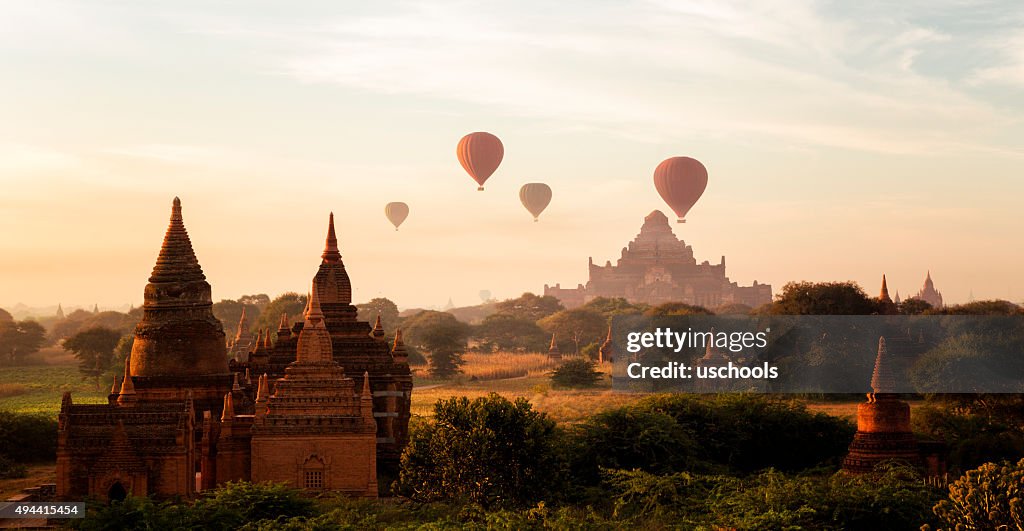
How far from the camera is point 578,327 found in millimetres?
117875

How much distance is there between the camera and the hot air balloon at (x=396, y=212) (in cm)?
11881

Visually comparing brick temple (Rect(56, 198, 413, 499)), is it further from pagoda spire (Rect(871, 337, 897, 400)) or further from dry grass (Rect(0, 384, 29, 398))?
dry grass (Rect(0, 384, 29, 398))

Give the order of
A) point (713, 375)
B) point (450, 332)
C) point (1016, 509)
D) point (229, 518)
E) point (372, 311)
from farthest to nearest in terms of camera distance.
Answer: point (372, 311)
point (450, 332)
point (713, 375)
point (229, 518)
point (1016, 509)

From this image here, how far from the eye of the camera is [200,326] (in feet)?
Result: 112

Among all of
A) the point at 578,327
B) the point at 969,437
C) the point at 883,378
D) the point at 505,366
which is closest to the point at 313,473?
the point at 883,378

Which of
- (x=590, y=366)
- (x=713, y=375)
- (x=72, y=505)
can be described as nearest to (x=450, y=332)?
(x=590, y=366)

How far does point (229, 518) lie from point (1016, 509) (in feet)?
48.5

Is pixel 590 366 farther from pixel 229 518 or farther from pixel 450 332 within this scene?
pixel 229 518

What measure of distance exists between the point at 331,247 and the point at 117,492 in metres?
11.8

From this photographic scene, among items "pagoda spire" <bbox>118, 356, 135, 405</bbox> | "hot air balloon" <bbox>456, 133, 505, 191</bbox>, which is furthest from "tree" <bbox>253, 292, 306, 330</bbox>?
"pagoda spire" <bbox>118, 356, 135, 405</bbox>

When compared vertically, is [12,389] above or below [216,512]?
above

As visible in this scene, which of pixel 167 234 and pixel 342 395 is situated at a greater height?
pixel 167 234

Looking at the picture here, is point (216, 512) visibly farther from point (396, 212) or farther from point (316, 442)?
point (396, 212)

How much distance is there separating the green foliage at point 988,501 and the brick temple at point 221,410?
45.0ft
